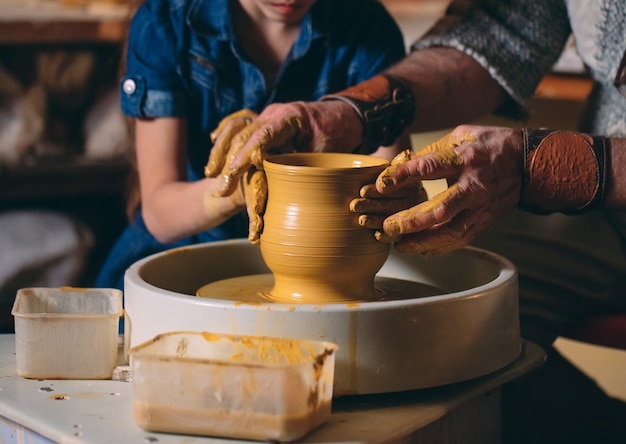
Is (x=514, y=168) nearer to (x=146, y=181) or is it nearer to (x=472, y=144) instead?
(x=472, y=144)

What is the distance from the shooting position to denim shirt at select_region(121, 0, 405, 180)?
5.41 ft

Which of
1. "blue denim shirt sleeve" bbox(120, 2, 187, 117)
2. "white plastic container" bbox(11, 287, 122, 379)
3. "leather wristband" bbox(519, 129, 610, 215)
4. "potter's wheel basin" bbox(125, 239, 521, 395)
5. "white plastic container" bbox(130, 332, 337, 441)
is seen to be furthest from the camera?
"blue denim shirt sleeve" bbox(120, 2, 187, 117)

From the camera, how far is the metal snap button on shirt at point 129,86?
1648 millimetres

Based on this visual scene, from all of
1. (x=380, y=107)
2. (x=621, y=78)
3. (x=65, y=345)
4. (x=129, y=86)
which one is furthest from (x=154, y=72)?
(x=621, y=78)

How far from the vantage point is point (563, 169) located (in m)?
1.23

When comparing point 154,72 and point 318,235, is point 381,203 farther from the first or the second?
point 154,72

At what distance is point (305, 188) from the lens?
1.06 m

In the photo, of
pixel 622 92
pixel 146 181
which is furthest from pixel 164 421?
pixel 622 92

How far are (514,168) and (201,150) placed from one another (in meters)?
0.75

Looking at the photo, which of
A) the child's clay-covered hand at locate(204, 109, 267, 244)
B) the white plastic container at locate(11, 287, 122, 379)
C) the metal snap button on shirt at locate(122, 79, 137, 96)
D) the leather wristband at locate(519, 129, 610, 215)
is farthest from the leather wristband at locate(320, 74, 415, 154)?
the white plastic container at locate(11, 287, 122, 379)

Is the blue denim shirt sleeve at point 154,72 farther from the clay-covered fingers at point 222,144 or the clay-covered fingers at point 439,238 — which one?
the clay-covered fingers at point 439,238

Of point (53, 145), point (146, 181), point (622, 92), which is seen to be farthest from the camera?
point (53, 145)

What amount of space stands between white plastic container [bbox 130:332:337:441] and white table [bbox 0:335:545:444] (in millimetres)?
17

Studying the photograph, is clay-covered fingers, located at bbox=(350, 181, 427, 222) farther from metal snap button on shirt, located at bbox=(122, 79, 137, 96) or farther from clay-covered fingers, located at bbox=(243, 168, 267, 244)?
metal snap button on shirt, located at bbox=(122, 79, 137, 96)
